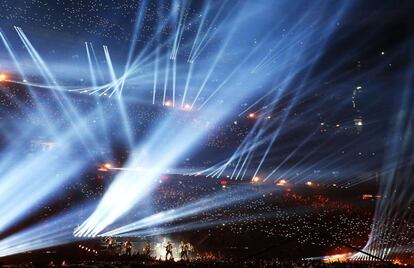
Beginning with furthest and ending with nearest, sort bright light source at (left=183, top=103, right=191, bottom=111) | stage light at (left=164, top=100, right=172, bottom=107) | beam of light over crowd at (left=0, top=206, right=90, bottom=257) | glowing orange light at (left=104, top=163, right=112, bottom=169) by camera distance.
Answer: bright light source at (left=183, top=103, right=191, bottom=111), stage light at (left=164, top=100, right=172, bottom=107), glowing orange light at (left=104, top=163, right=112, bottom=169), beam of light over crowd at (left=0, top=206, right=90, bottom=257)

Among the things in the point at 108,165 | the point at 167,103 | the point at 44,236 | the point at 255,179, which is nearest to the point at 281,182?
the point at 255,179

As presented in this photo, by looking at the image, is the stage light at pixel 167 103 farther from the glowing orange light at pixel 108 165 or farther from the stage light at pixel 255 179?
the stage light at pixel 255 179

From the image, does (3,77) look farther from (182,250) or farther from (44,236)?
(182,250)

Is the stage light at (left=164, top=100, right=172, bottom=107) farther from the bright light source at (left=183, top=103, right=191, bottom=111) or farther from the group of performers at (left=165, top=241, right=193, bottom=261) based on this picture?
the group of performers at (left=165, top=241, right=193, bottom=261)

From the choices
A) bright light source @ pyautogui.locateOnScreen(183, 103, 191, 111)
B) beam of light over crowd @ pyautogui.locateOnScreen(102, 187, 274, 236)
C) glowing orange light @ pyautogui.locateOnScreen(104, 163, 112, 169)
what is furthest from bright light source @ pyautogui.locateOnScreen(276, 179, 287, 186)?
glowing orange light @ pyautogui.locateOnScreen(104, 163, 112, 169)

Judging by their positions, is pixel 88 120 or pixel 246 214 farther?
pixel 88 120

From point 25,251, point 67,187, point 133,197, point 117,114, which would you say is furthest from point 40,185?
point 117,114

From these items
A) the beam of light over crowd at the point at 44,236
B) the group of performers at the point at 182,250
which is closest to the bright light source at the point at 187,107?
the beam of light over crowd at the point at 44,236

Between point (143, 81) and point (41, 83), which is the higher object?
point (143, 81)

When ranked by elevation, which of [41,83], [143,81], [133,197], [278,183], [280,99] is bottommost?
[133,197]

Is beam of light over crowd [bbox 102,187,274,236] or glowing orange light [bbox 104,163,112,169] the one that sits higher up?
glowing orange light [bbox 104,163,112,169]

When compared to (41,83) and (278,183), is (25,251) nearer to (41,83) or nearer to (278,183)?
(41,83)
